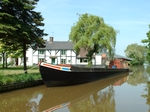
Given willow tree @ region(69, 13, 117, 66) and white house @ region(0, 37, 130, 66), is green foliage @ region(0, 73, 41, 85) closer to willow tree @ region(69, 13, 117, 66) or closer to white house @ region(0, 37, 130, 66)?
willow tree @ region(69, 13, 117, 66)

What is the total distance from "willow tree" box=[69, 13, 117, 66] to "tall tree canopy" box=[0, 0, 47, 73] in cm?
855

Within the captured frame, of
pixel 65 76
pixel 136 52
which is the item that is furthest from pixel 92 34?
pixel 136 52

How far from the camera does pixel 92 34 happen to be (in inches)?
1085

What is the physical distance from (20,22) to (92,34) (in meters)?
12.9

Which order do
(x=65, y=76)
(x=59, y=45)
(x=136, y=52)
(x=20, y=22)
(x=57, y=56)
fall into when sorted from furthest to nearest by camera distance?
1. (x=136, y=52)
2. (x=59, y=45)
3. (x=57, y=56)
4. (x=20, y=22)
5. (x=65, y=76)

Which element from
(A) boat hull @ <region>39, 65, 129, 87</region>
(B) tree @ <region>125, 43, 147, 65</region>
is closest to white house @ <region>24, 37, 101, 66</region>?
(A) boat hull @ <region>39, 65, 129, 87</region>

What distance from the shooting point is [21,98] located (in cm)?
1156

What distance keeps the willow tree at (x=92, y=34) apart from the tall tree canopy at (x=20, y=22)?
8.55m

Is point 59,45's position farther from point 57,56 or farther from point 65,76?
point 65,76

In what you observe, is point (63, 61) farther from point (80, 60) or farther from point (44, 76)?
point (44, 76)

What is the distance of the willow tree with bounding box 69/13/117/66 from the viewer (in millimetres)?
26625

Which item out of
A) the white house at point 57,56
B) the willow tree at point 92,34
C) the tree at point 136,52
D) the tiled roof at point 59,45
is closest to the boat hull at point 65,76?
the willow tree at point 92,34

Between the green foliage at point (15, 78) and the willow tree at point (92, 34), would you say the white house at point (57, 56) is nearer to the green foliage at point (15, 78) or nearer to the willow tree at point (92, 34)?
the willow tree at point (92, 34)

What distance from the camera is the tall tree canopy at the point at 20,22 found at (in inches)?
582
